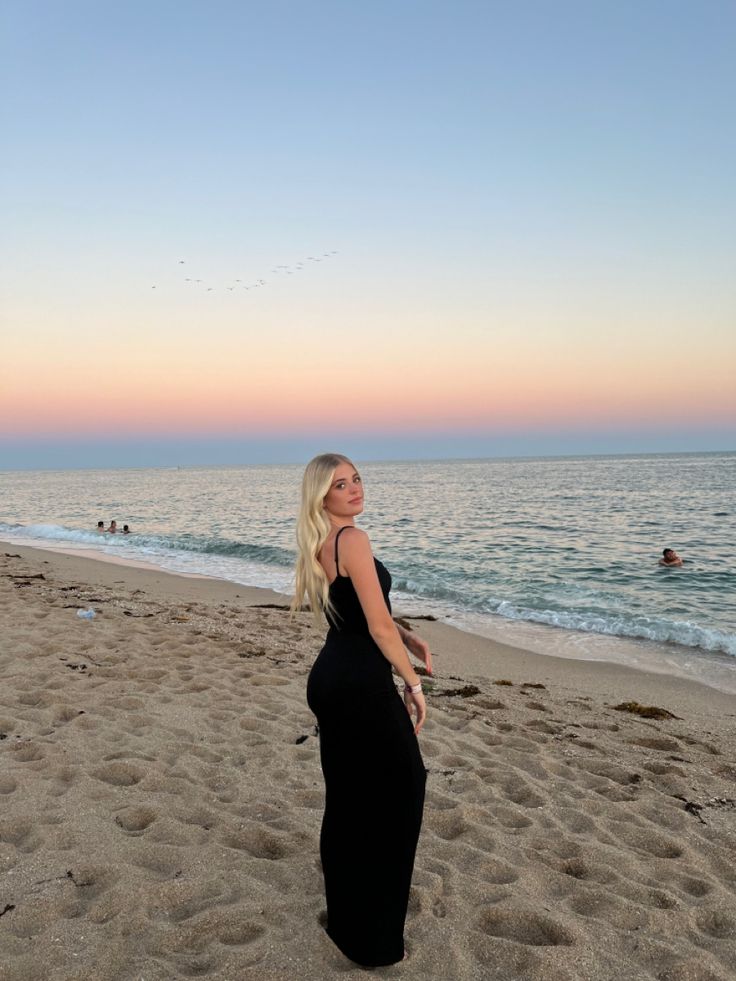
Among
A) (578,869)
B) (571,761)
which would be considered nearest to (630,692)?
(571,761)

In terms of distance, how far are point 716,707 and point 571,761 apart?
A: 3.39 metres

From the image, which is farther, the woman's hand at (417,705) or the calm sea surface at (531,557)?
the calm sea surface at (531,557)

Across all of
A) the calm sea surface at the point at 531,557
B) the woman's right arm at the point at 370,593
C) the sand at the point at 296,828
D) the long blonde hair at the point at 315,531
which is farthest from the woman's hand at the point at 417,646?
the calm sea surface at the point at 531,557

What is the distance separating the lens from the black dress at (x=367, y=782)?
2.93 meters

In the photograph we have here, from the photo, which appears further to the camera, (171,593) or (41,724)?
(171,593)

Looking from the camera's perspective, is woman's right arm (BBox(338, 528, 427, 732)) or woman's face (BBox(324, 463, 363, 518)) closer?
woman's right arm (BBox(338, 528, 427, 732))

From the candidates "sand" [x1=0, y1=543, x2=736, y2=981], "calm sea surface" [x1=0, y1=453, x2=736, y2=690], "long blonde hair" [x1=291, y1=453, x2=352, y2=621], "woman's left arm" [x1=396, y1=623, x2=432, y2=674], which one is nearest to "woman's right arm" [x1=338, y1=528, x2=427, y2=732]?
"long blonde hair" [x1=291, y1=453, x2=352, y2=621]

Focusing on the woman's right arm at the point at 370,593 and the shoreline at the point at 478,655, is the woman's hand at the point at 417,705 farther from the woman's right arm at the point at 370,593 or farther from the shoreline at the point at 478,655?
the shoreline at the point at 478,655

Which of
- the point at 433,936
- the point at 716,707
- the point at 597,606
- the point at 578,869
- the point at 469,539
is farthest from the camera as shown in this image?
the point at 469,539

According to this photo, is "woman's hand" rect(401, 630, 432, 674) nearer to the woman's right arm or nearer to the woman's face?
the woman's right arm

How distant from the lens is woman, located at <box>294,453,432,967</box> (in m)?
2.93

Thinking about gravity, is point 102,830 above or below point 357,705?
below

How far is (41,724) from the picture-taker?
5.54 metres

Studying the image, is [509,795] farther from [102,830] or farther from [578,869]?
[102,830]
